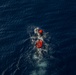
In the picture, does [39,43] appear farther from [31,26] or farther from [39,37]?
[31,26]

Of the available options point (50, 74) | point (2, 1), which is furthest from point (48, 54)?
point (2, 1)

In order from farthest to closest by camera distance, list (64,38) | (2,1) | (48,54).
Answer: (2,1)
(64,38)
(48,54)

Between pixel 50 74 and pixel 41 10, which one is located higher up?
pixel 41 10

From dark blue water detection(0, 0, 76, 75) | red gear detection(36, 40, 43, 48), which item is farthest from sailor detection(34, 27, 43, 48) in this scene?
dark blue water detection(0, 0, 76, 75)

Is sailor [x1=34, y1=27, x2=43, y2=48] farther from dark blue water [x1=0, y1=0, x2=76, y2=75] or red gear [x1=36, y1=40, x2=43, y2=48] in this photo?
dark blue water [x1=0, y1=0, x2=76, y2=75]

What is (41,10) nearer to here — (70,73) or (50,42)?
(50,42)

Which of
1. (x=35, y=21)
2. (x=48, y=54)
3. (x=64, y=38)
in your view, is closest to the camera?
(x=48, y=54)

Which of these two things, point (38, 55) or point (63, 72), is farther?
point (38, 55)

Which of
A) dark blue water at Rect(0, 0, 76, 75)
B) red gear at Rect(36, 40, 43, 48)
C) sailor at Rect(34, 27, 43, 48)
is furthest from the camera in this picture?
sailor at Rect(34, 27, 43, 48)
